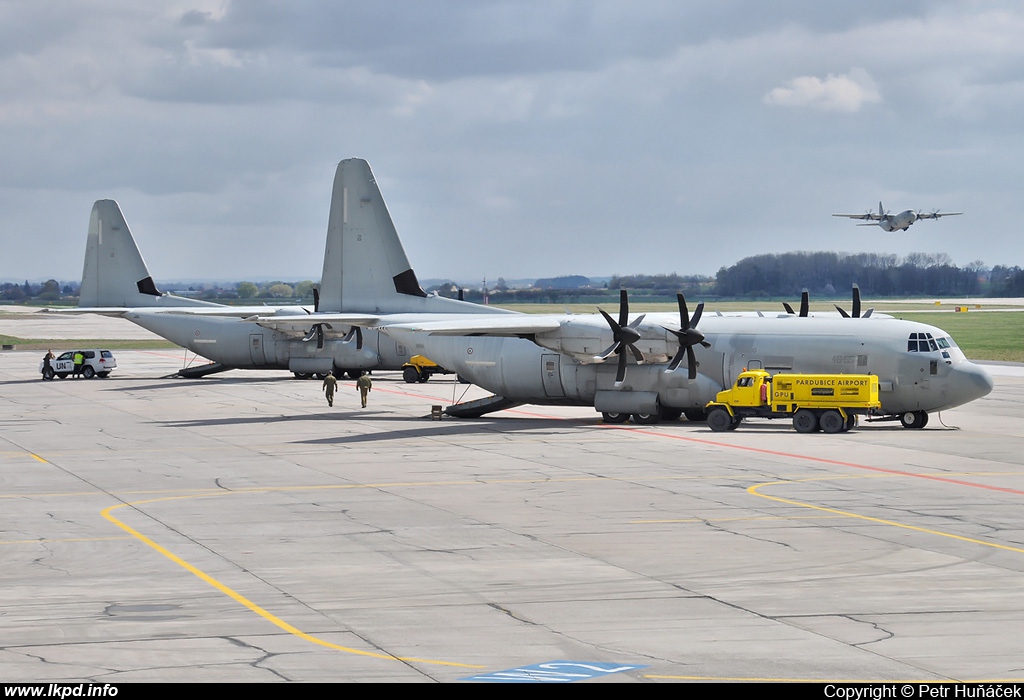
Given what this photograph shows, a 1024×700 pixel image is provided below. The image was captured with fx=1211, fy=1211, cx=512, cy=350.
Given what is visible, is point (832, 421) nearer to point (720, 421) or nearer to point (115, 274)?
point (720, 421)

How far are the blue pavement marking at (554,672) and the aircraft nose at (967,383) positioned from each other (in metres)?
28.9

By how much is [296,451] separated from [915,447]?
17656mm

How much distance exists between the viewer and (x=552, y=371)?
4375cm

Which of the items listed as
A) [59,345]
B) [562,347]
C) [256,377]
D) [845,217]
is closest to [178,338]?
[256,377]

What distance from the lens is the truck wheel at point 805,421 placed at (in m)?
38.4

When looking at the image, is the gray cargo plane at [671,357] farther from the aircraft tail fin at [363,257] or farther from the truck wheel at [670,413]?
the aircraft tail fin at [363,257]

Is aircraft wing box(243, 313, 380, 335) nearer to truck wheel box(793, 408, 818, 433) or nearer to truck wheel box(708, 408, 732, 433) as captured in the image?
truck wheel box(708, 408, 732, 433)

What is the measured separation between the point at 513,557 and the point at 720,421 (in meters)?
21.5

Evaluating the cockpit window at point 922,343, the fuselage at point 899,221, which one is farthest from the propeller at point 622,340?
the fuselage at point 899,221

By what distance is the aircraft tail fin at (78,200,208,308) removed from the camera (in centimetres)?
6981

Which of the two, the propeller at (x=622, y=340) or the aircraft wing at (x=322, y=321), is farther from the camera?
the aircraft wing at (x=322, y=321)

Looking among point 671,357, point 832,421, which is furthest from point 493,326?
point 832,421

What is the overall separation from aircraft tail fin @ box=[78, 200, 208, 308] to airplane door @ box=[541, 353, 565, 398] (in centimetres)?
3278
